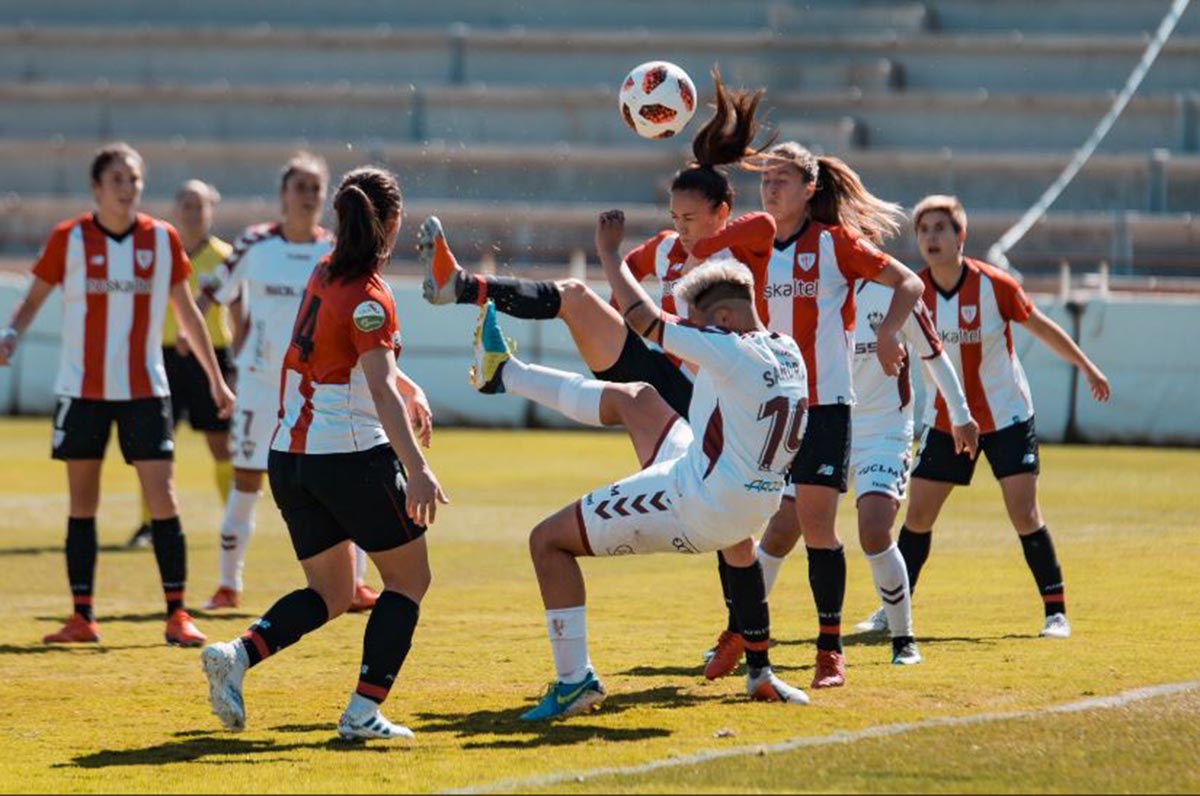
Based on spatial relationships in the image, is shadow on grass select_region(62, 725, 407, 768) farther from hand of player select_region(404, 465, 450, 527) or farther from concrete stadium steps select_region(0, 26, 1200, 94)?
concrete stadium steps select_region(0, 26, 1200, 94)

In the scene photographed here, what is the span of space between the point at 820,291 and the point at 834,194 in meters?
0.48

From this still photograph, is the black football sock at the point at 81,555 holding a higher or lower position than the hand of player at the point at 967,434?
lower

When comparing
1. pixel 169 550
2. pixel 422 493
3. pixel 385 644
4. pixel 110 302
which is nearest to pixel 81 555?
pixel 169 550

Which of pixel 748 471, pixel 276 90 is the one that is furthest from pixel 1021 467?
pixel 276 90

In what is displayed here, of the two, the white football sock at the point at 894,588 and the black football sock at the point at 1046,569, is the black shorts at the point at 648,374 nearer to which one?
the white football sock at the point at 894,588

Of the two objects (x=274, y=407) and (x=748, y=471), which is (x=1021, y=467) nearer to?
(x=748, y=471)

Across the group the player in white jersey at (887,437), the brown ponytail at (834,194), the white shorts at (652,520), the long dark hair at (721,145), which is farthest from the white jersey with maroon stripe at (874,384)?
the white shorts at (652,520)

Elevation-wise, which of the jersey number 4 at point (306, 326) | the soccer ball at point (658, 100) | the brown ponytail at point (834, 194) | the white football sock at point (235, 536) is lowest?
the white football sock at point (235, 536)

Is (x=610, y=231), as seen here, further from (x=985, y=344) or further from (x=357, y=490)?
(x=985, y=344)

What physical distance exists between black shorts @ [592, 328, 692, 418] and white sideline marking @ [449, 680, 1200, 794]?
1802 millimetres

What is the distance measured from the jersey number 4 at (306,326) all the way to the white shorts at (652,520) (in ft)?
3.79

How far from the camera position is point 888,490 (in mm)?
9609

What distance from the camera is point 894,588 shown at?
360 inches

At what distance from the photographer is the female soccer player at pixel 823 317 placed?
8461 millimetres
